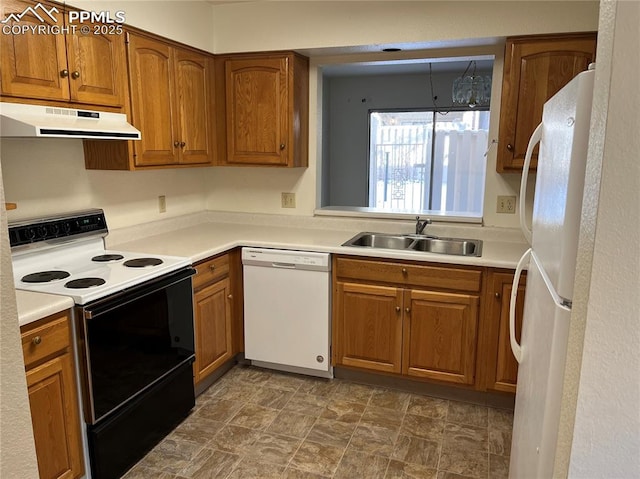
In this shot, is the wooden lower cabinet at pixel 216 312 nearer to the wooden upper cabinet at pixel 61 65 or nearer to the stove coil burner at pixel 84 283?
the stove coil burner at pixel 84 283

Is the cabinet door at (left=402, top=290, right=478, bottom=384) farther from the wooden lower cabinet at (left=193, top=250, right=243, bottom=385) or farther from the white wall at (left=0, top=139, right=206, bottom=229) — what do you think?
the white wall at (left=0, top=139, right=206, bottom=229)

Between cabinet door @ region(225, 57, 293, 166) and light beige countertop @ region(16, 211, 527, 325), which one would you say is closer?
light beige countertop @ region(16, 211, 527, 325)

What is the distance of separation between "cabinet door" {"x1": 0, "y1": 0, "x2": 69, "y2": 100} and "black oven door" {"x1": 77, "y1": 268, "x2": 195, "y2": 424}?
3.06ft

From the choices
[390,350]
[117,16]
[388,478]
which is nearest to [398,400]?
[390,350]

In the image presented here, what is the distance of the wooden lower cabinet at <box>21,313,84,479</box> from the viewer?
5.74 ft

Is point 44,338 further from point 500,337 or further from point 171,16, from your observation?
point 500,337

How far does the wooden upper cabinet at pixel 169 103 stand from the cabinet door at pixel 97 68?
9 cm

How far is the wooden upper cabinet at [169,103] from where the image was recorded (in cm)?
265

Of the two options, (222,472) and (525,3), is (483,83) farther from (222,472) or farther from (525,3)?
(222,472)

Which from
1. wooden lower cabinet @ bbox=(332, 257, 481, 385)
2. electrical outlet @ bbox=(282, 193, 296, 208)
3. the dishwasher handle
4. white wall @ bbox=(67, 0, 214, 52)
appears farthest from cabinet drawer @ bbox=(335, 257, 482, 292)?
white wall @ bbox=(67, 0, 214, 52)

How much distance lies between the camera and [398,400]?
114 inches

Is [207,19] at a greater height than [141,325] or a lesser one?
greater

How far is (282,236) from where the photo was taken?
320 cm

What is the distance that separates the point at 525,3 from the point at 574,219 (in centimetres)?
218
